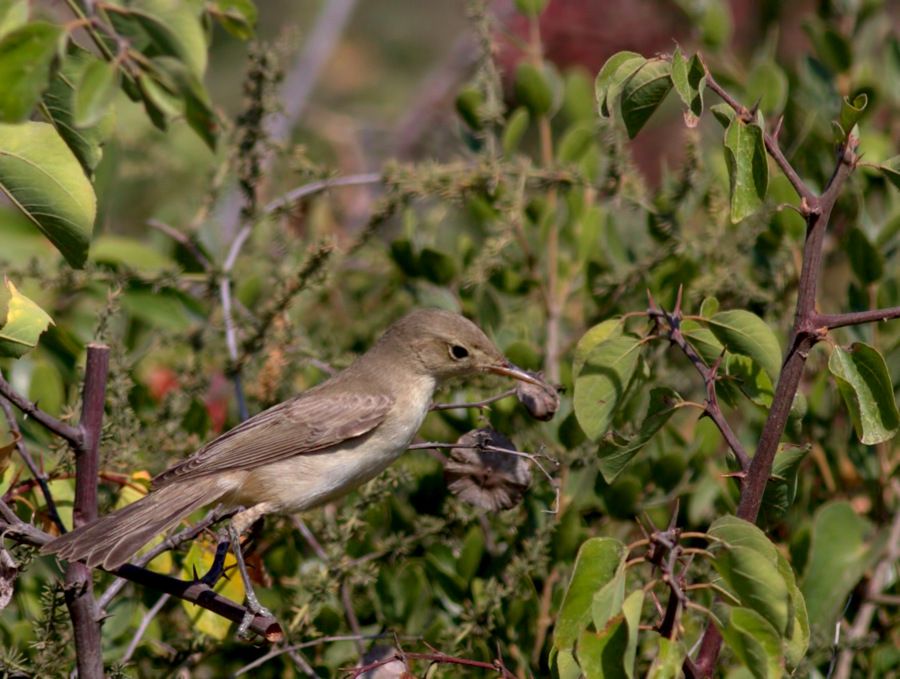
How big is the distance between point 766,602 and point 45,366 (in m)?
2.05

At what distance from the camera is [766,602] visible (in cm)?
162

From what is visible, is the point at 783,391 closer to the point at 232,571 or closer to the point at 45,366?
the point at 232,571

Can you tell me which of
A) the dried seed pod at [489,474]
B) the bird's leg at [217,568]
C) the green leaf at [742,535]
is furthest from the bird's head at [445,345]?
the green leaf at [742,535]

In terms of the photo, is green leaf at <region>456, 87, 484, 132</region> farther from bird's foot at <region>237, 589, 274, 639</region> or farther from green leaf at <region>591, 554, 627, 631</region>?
green leaf at <region>591, 554, 627, 631</region>

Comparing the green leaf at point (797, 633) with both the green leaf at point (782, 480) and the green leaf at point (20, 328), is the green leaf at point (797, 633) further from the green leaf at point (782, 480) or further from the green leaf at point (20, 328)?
the green leaf at point (20, 328)

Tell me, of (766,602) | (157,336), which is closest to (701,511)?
(766,602)

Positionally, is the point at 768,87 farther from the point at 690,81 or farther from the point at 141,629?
the point at 141,629

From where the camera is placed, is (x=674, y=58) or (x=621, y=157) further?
(x=621, y=157)

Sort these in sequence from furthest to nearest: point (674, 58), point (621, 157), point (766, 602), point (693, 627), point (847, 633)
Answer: point (621, 157), point (847, 633), point (693, 627), point (674, 58), point (766, 602)

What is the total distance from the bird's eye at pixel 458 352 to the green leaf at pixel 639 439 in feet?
2.67

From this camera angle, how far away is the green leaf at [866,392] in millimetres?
1859

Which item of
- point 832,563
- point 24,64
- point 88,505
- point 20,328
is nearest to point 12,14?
point 24,64

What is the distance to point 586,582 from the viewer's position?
170cm

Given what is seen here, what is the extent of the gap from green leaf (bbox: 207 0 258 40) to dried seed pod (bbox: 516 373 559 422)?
96cm
